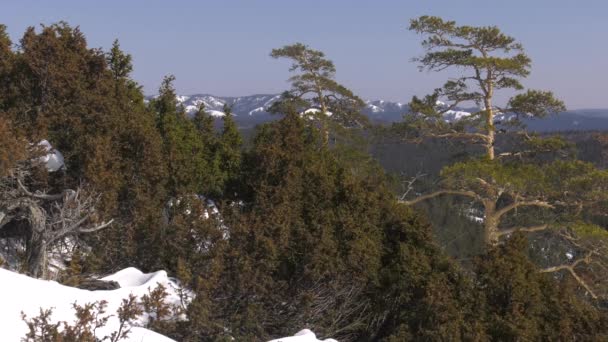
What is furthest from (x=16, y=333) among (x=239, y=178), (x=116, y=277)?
(x=239, y=178)

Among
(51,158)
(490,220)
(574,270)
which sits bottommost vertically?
(574,270)

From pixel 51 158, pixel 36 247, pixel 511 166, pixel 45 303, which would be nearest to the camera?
pixel 45 303

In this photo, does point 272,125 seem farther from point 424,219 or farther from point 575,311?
point 575,311

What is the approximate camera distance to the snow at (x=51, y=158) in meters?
10.3

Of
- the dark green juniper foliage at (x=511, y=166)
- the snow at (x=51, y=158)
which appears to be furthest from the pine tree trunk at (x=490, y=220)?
the snow at (x=51, y=158)

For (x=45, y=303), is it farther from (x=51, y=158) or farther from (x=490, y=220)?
(x=490, y=220)

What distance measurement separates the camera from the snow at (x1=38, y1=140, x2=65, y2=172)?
1034cm

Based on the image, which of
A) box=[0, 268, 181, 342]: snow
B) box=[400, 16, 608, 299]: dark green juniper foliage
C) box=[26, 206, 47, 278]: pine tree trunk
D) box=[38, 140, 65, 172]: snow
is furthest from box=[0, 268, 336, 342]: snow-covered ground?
box=[400, 16, 608, 299]: dark green juniper foliage

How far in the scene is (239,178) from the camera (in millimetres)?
12281

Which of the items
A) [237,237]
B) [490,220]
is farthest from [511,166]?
[237,237]

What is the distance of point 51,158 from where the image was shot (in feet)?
34.6

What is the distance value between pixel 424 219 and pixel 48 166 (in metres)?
7.38

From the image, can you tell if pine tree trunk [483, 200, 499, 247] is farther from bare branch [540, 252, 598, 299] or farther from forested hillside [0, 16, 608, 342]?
forested hillside [0, 16, 608, 342]

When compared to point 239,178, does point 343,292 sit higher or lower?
lower
